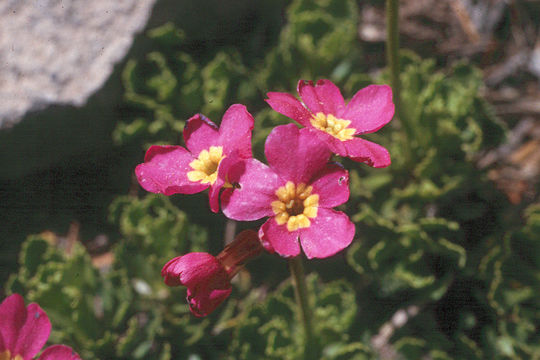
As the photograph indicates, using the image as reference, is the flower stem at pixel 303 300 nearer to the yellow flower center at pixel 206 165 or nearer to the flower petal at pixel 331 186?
the flower petal at pixel 331 186

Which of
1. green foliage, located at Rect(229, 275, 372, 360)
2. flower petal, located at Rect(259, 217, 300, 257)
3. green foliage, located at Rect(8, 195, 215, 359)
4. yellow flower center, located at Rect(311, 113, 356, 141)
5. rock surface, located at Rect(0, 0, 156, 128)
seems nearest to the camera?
flower petal, located at Rect(259, 217, 300, 257)

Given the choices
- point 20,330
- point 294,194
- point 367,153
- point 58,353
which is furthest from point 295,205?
point 20,330

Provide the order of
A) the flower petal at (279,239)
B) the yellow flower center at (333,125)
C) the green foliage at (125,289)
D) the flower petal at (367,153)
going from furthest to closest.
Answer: the green foliage at (125,289) < the yellow flower center at (333,125) < the flower petal at (367,153) < the flower petal at (279,239)

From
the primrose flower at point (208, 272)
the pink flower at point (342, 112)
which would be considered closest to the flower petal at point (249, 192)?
the primrose flower at point (208, 272)

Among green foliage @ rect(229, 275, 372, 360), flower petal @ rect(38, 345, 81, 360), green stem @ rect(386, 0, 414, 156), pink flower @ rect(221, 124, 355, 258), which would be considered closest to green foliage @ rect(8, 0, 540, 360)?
green foliage @ rect(229, 275, 372, 360)

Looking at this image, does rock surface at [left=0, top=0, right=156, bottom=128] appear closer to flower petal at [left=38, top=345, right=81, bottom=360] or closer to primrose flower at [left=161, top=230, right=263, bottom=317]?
flower petal at [left=38, top=345, right=81, bottom=360]

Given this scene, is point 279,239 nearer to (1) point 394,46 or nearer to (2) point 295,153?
(2) point 295,153
